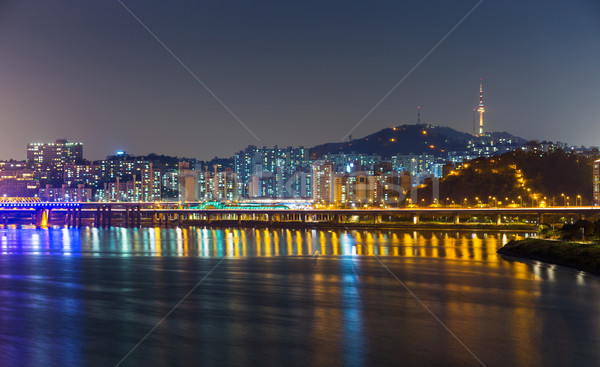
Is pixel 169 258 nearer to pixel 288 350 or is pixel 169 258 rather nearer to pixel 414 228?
pixel 288 350

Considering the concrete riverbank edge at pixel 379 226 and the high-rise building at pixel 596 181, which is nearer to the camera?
the concrete riverbank edge at pixel 379 226

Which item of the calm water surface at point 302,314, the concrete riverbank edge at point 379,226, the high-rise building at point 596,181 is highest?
the high-rise building at point 596,181

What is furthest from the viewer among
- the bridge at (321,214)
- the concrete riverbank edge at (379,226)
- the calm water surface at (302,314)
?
the bridge at (321,214)

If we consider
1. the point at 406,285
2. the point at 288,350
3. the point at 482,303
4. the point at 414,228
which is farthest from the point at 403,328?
the point at 414,228

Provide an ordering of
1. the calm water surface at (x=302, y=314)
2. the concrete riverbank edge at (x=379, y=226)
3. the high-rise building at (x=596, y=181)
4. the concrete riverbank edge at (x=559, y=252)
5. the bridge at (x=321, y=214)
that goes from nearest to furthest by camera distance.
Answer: the calm water surface at (x=302, y=314)
the concrete riverbank edge at (x=559, y=252)
the concrete riverbank edge at (x=379, y=226)
the bridge at (x=321, y=214)
the high-rise building at (x=596, y=181)

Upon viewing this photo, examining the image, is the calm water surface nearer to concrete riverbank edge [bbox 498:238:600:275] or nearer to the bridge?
concrete riverbank edge [bbox 498:238:600:275]

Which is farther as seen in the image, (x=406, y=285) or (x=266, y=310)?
(x=406, y=285)

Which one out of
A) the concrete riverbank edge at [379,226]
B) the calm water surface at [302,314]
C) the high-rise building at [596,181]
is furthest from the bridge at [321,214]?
the calm water surface at [302,314]

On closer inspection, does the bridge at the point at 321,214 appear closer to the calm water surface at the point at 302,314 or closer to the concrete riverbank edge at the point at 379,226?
the concrete riverbank edge at the point at 379,226

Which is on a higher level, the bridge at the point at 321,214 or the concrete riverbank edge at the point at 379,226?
the bridge at the point at 321,214
